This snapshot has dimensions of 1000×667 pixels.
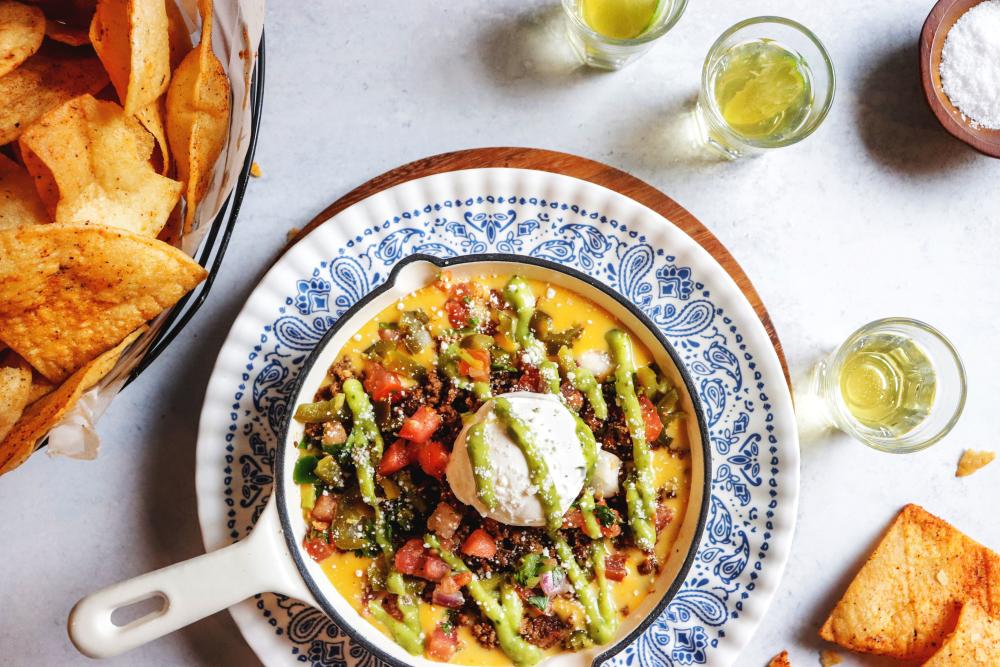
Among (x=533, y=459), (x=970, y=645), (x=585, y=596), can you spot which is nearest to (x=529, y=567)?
(x=585, y=596)

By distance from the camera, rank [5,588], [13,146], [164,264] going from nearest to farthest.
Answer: [164,264]
[13,146]
[5,588]

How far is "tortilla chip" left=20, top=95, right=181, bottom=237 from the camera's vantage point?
228 cm

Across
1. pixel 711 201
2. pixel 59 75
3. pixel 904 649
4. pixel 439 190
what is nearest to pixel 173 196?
pixel 59 75

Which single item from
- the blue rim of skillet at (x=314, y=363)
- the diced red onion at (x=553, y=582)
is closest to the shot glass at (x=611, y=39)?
the blue rim of skillet at (x=314, y=363)

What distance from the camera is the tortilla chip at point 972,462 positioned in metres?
2.94

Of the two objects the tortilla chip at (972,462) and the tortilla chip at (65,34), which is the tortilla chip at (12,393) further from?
the tortilla chip at (972,462)

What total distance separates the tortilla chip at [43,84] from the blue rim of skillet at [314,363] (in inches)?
44.0

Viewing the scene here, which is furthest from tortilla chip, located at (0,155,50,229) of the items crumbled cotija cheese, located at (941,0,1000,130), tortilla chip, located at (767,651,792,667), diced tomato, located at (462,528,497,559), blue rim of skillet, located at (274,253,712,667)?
crumbled cotija cheese, located at (941,0,1000,130)

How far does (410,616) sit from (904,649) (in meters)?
1.79

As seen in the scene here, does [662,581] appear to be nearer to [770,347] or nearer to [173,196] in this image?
[770,347]

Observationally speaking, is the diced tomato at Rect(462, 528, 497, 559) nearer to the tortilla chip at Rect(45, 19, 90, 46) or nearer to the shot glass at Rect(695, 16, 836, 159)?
the shot glass at Rect(695, 16, 836, 159)

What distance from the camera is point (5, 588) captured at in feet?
9.23

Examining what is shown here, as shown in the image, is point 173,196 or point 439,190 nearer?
point 173,196

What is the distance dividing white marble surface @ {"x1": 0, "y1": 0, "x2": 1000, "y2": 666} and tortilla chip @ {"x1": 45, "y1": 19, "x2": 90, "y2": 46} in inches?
24.0
